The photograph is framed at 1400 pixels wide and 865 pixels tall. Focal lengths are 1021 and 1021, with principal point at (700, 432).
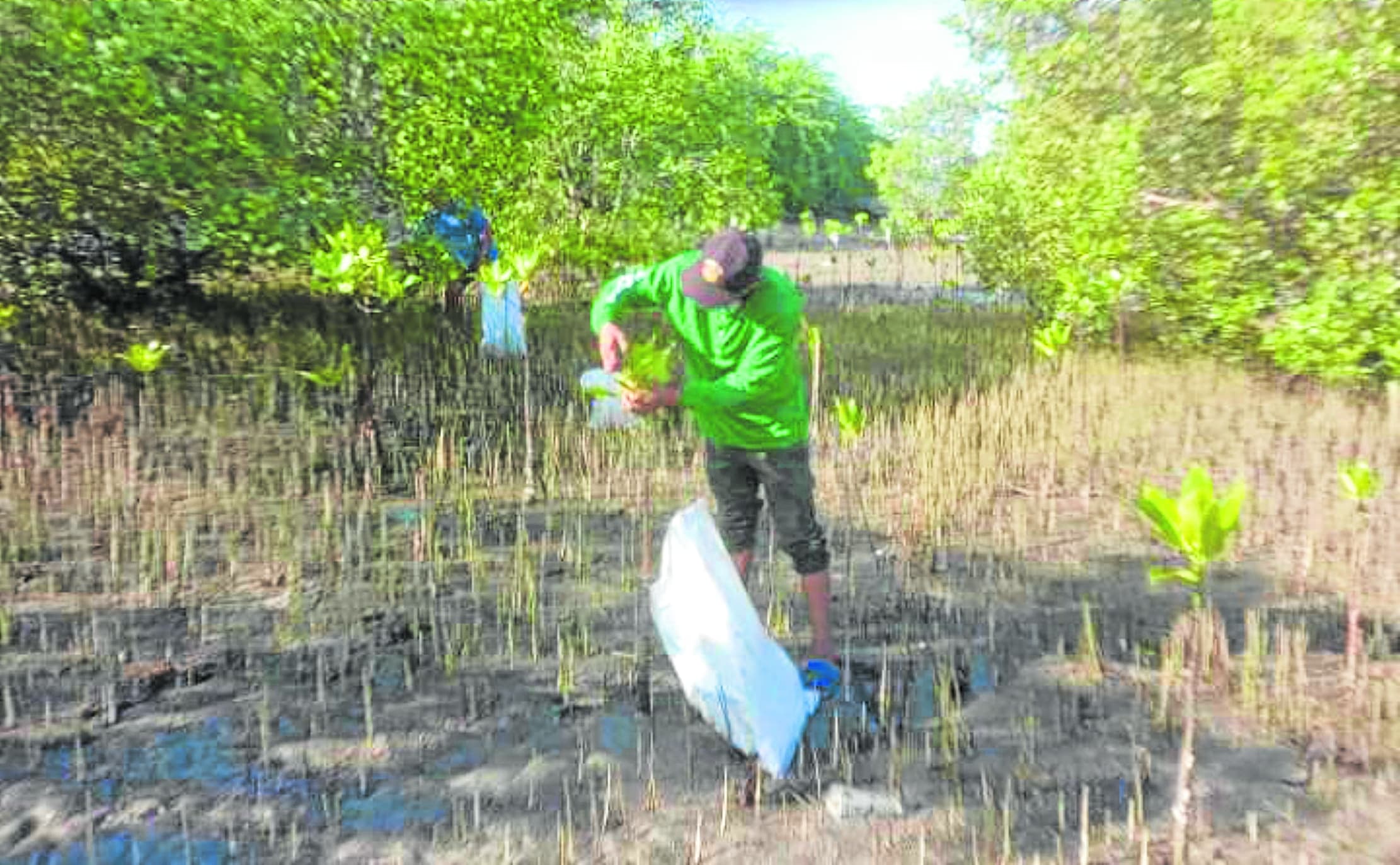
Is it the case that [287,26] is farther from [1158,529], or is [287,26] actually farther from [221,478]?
[1158,529]

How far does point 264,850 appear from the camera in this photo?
99.7 inches

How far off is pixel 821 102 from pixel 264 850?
163ft

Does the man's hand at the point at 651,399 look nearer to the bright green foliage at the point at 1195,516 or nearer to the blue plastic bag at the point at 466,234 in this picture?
the bright green foliage at the point at 1195,516

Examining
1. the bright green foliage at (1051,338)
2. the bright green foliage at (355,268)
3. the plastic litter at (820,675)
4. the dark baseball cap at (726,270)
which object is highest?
the bright green foliage at (355,268)

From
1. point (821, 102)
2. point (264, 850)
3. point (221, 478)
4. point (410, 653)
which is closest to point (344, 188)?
point (221, 478)

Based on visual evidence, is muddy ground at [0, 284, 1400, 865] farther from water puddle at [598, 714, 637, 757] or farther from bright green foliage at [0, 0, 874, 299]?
bright green foliage at [0, 0, 874, 299]

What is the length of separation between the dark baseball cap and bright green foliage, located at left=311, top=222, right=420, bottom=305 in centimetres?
270

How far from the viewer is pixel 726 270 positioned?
2.95m

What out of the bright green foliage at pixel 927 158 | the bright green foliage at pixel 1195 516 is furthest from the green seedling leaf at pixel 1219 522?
the bright green foliage at pixel 927 158

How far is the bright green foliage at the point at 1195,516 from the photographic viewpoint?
2.38 metres

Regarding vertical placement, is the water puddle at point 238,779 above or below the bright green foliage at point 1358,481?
below

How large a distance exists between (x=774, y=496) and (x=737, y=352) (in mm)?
508

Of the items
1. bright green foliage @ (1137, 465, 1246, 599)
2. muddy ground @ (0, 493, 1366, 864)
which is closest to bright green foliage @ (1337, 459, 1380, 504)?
muddy ground @ (0, 493, 1366, 864)

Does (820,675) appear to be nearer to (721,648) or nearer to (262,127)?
(721,648)
